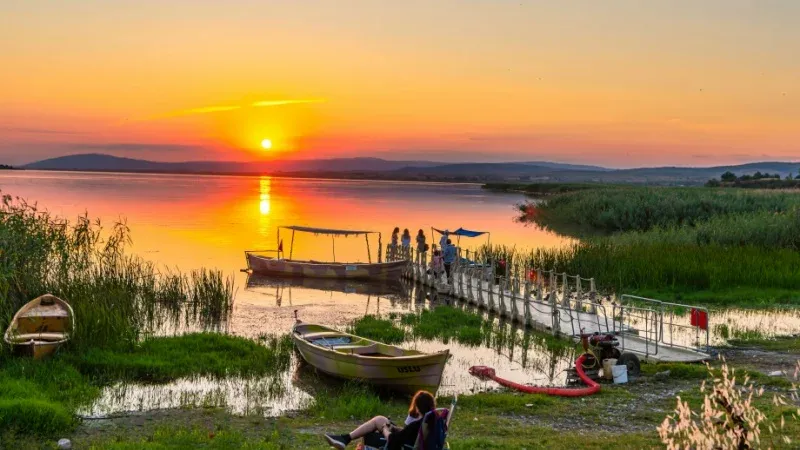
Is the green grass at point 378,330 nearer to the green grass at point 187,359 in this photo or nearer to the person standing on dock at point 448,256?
the green grass at point 187,359

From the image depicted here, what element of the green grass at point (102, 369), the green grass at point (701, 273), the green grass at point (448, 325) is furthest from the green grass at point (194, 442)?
the green grass at point (701, 273)

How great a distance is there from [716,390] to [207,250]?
158 feet

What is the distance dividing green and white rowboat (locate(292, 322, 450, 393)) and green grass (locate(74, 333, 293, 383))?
1072 mm

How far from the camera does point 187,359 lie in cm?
1827

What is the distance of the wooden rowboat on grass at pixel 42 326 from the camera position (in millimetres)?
16656

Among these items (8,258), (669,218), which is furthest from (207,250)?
(669,218)

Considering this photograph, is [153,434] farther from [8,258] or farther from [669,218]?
[669,218]

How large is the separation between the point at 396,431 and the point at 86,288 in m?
15.0

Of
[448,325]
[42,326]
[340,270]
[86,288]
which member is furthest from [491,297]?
[42,326]

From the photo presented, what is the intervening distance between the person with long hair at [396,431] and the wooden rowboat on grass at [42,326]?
9788 millimetres

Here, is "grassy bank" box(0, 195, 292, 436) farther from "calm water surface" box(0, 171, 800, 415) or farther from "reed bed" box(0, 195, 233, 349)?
"calm water surface" box(0, 171, 800, 415)

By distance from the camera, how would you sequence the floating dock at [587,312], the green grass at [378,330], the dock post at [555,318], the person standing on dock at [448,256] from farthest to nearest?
the person standing on dock at [448,256]
the dock post at [555,318]
the green grass at [378,330]
the floating dock at [587,312]

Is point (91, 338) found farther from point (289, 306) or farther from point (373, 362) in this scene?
point (289, 306)

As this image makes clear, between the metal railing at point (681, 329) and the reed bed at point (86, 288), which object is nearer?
the metal railing at point (681, 329)
